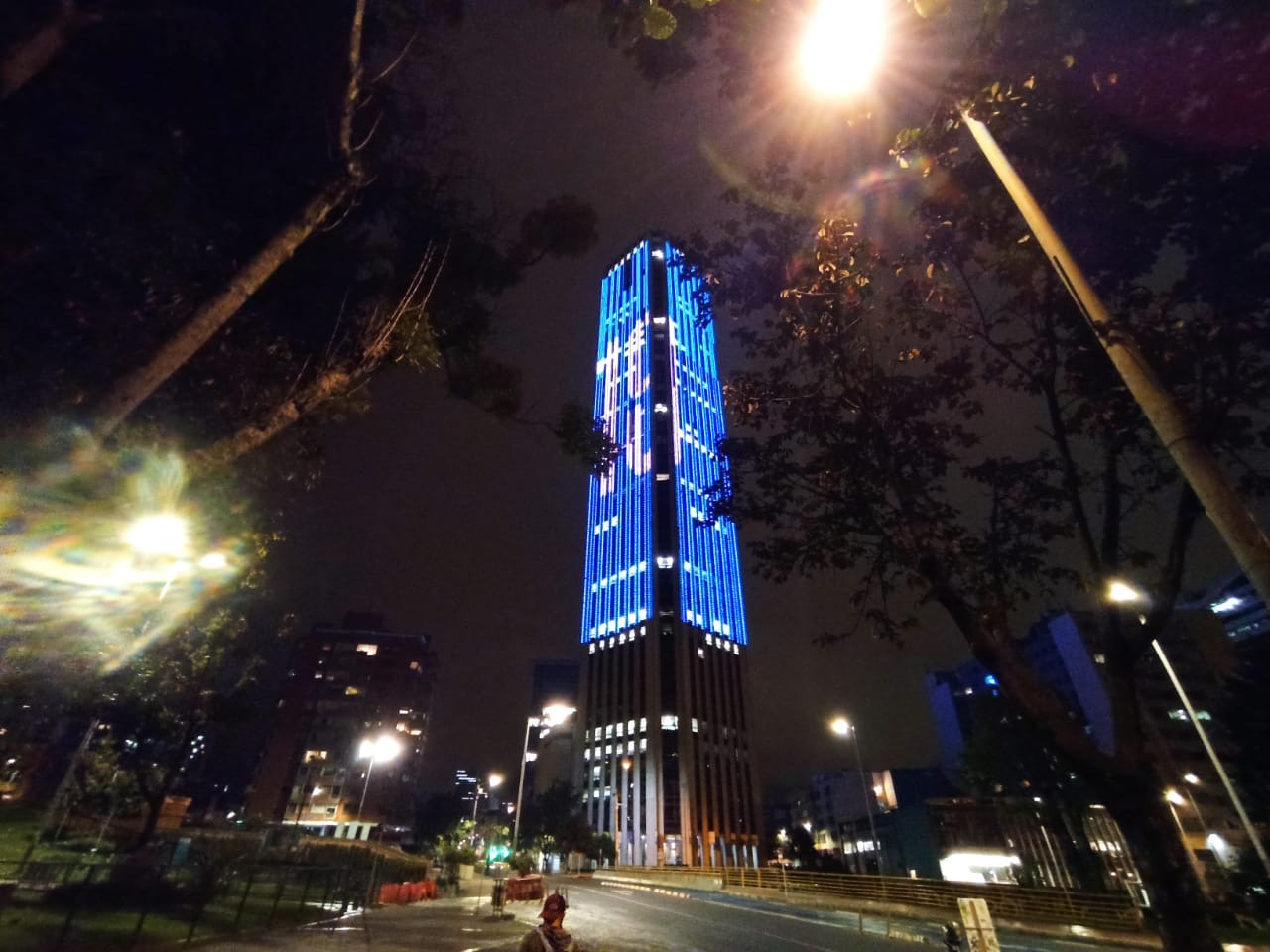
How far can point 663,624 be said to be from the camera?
9331 cm

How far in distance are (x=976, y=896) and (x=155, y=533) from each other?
86.7ft

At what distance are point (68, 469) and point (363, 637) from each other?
104 metres

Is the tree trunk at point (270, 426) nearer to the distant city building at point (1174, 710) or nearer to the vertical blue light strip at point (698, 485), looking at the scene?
the distant city building at point (1174, 710)

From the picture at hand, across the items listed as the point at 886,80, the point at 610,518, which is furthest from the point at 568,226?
the point at 610,518

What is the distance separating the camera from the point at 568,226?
1375 cm

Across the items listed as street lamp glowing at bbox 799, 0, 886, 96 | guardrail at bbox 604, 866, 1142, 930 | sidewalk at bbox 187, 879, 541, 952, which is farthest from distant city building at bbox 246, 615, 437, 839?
street lamp glowing at bbox 799, 0, 886, 96

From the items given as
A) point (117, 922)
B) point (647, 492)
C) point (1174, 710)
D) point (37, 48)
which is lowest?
point (117, 922)

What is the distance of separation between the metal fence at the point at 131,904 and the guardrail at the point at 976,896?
20.2 metres

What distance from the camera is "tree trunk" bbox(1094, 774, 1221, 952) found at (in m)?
5.83

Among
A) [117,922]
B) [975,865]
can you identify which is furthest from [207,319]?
[975,865]

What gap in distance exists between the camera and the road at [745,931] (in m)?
14.5

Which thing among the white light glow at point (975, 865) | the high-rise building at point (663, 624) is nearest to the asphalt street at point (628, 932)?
the white light glow at point (975, 865)

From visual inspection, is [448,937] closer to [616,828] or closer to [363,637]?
[616,828]

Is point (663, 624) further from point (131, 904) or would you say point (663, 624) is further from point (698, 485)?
point (131, 904)
